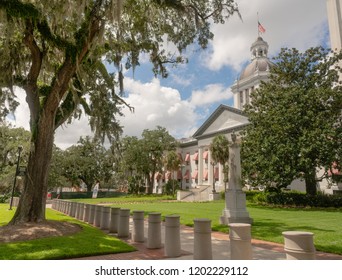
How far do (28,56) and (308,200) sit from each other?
922 inches

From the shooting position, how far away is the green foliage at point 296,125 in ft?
74.4

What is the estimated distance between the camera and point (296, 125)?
24.0 metres

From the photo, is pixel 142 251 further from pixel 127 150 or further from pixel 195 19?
pixel 127 150

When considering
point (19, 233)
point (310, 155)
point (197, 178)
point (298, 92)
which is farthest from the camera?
point (197, 178)

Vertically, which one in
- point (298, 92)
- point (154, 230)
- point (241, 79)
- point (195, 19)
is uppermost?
point (241, 79)

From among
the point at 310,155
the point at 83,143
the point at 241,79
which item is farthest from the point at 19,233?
the point at 241,79

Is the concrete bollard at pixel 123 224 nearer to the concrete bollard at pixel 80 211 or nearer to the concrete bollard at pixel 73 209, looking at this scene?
the concrete bollard at pixel 80 211

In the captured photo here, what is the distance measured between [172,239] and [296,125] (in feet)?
65.0

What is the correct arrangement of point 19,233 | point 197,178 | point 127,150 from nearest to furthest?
point 19,233 < point 127,150 < point 197,178

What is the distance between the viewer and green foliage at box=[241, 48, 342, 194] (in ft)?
74.4

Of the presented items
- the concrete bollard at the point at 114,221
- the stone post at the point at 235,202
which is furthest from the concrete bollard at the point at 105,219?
the stone post at the point at 235,202

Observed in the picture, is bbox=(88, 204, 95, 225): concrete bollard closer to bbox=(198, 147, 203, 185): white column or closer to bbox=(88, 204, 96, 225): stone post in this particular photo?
bbox=(88, 204, 96, 225): stone post

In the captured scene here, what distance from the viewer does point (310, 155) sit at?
75.0ft

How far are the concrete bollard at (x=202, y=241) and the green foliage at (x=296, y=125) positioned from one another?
59.1 feet
